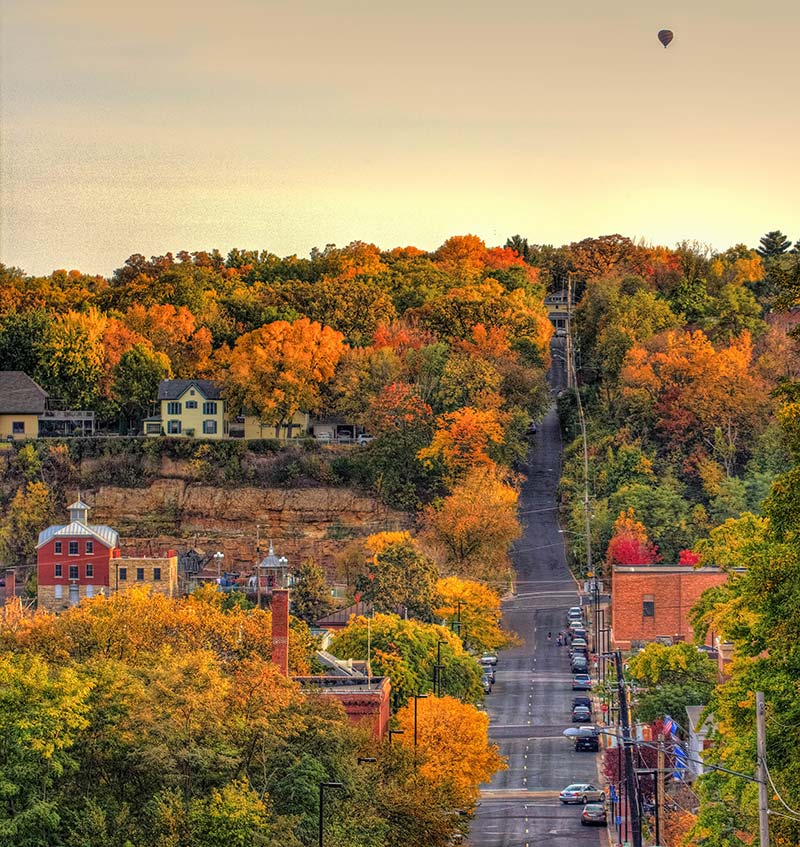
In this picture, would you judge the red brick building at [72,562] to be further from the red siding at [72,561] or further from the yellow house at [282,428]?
the yellow house at [282,428]

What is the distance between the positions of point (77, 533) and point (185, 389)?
83.4 ft

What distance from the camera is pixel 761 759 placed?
45.0 metres

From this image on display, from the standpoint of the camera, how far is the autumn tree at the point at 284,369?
16100 centimetres

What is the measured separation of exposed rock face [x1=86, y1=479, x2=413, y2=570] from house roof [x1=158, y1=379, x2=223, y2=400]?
25.0 feet

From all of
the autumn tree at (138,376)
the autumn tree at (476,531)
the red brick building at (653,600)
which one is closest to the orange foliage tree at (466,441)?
the autumn tree at (476,531)

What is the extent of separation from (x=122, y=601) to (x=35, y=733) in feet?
111

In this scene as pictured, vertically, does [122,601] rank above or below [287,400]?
below

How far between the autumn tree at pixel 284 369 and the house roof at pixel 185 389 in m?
3.15

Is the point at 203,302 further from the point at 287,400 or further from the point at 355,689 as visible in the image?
the point at 355,689

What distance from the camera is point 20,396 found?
548ft

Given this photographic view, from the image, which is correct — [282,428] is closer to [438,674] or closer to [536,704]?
[536,704]

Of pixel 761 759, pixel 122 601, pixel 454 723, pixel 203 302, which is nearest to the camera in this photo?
pixel 761 759

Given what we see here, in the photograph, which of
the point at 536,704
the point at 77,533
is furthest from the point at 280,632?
the point at 77,533

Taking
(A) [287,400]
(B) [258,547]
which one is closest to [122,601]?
(B) [258,547]
